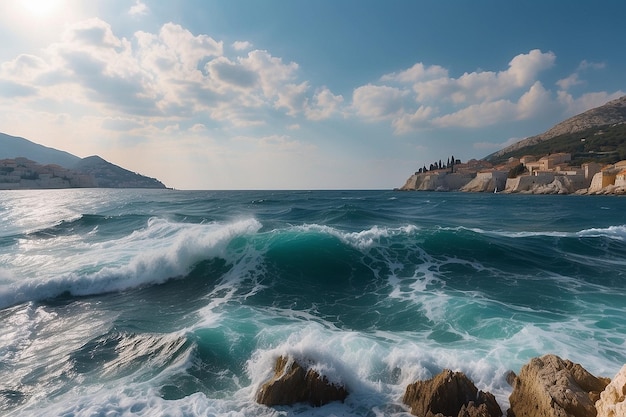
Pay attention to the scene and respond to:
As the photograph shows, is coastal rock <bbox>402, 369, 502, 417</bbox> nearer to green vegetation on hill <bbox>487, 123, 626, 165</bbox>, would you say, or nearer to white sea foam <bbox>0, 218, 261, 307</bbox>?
white sea foam <bbox>0, 218, 261, 307</bbox>

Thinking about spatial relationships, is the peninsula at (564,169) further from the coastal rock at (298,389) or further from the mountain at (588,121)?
the coastal rock at (298,389)

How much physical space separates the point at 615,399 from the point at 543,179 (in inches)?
3773

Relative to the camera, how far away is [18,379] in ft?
23.0

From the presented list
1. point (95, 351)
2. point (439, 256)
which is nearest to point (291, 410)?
point (95, 351)

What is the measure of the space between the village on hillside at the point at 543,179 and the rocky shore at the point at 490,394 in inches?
3322

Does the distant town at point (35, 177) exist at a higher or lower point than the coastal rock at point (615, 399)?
higher

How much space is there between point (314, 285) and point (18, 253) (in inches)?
665

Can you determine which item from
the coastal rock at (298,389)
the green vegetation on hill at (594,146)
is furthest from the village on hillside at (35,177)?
the green vegetation on hill at (594,146)

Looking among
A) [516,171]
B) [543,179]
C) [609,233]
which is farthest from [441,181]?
[609,233]

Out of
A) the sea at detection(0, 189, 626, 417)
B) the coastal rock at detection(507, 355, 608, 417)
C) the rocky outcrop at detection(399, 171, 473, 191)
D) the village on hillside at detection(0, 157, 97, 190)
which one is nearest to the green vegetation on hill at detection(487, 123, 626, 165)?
the rocky outcrop at detection(399, 171, 473, 191)

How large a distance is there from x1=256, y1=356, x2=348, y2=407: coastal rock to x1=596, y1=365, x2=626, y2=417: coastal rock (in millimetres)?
3758

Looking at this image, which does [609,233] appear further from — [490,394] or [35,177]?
[35,177]

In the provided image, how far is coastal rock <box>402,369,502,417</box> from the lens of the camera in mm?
5219

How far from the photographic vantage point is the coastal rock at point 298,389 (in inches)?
234
